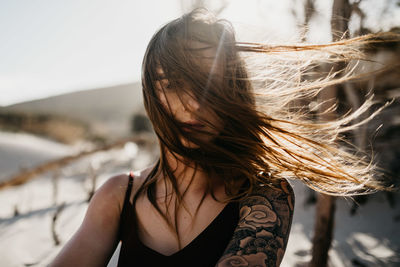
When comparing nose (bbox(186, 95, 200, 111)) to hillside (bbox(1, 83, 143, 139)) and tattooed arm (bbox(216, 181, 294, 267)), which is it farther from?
hillside (bbox(1, 83, 143, 139))

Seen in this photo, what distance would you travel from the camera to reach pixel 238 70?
151 centimetres

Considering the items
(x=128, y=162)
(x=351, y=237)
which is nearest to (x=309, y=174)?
(x=351, y=237)

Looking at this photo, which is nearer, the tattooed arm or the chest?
the tattooed arm

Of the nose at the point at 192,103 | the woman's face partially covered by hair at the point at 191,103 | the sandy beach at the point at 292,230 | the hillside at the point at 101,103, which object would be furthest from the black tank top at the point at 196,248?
the hillside at the point at 101,103

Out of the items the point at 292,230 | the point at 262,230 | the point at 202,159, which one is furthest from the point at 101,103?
the point at 262,230

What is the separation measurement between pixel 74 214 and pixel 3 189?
3232mm

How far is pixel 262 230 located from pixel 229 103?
65 centimetres

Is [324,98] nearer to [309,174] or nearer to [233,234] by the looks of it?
[309,174]

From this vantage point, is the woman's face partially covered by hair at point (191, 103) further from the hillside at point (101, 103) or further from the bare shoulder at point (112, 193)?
the hillside at point (101, 103)

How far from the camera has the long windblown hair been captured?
146cm

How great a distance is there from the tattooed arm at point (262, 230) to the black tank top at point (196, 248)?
0.08 m

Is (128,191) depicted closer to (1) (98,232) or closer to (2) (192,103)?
(1) (98,232)

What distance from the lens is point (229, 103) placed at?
1.45 metres

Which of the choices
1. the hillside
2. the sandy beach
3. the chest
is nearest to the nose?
the chest
